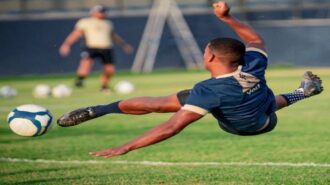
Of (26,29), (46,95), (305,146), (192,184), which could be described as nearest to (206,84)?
(192,184)

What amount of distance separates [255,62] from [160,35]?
91.2 feet

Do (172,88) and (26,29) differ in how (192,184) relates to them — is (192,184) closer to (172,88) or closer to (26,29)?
(172,88)

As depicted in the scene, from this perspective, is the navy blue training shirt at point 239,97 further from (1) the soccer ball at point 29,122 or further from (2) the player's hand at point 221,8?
(1) the soccer ball at point 29,122

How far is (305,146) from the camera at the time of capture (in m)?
11.4

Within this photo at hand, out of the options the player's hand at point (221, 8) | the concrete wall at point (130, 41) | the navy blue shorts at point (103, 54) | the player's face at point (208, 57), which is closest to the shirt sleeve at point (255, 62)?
the player's face at point (208, 57)

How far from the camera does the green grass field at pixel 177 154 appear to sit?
8844 millimetres

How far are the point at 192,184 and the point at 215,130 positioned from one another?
226 inches

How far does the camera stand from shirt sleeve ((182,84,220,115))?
23.9 feet

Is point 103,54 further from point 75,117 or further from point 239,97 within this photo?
point 239,97

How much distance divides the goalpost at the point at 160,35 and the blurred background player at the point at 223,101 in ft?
87.2

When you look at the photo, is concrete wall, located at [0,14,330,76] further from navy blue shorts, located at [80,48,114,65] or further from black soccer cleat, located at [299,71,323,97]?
black soccer cleat, located at [299,71,323,97]

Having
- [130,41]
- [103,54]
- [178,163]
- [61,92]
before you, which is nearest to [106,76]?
[103,54]

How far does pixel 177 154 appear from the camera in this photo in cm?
1109

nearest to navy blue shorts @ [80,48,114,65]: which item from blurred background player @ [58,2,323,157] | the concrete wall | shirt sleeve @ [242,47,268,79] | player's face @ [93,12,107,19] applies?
player's face @ [93,12,107,19]
